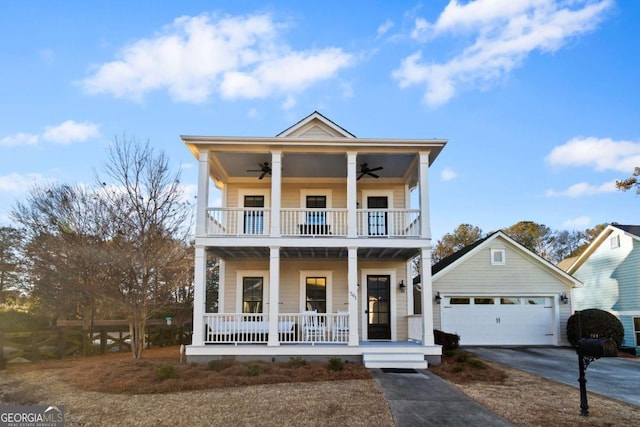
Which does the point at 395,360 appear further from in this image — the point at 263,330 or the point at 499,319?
the point at 499,319

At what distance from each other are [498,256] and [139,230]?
12.7 metres

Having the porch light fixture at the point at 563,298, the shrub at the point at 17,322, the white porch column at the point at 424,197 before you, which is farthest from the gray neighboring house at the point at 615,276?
the shrub at the point at 17,322

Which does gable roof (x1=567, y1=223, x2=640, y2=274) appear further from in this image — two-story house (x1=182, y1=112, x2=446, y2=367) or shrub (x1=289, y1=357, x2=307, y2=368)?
shrub (x1=289, y1=357, x2=307, y2=368)

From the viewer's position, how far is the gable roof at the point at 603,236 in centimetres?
1640

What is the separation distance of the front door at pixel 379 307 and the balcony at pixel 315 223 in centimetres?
166

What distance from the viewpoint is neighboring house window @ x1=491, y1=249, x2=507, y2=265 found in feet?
54.6

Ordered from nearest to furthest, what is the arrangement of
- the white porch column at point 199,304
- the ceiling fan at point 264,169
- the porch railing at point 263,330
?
the white porch column at point 199,304 → the porch railing at point 263,330 → the ceiling fan at point 264,169

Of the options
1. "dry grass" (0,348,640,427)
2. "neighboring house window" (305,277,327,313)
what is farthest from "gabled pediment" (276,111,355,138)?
"dry grass" (0,348,640,427)

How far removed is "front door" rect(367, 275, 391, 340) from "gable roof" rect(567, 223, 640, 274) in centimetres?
997

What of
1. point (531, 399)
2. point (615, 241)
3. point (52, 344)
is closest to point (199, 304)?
point (52, 344)

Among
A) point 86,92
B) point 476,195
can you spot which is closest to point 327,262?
point 86,92

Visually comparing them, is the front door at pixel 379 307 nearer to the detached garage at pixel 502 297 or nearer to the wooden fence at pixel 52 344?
the detached garage at pixel 502 297

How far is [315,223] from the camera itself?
12.4m

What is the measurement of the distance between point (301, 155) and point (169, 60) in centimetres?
469
